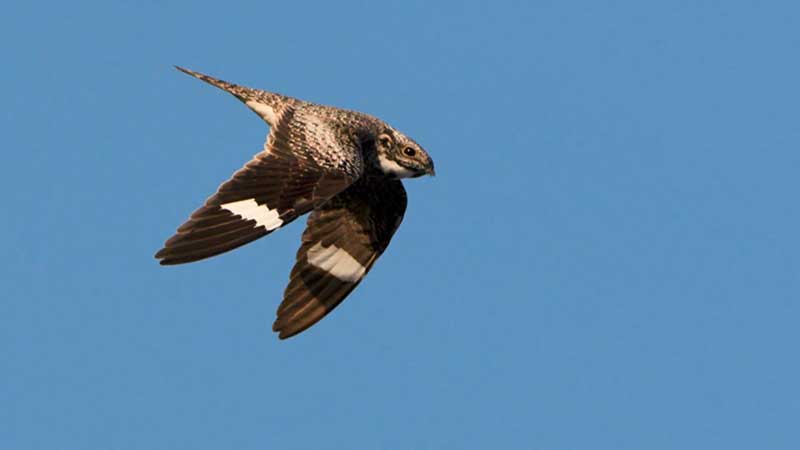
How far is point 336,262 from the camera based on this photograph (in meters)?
18.0

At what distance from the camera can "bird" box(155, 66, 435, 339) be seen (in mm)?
14703

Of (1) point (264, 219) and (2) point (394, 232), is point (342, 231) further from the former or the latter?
(1) point (264, 219)

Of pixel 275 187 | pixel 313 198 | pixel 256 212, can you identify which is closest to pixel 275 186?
pixel 275 187

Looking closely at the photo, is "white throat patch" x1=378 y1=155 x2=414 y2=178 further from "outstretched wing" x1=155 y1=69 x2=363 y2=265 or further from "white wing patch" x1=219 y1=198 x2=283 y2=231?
"white wing patch" x1=219 y1=198 x2=283 y2=231

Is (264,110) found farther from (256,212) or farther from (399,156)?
(256,212)

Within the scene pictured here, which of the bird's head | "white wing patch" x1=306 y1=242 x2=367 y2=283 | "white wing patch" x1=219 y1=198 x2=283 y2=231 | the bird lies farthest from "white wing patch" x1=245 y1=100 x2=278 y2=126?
"white wing patch" x1=219 y1=198 x2=283 y2=231

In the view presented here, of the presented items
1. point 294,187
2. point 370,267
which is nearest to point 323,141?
point 294,187

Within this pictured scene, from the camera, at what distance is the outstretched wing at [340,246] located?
57.8 ft

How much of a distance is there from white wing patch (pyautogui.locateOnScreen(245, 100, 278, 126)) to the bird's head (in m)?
1.34

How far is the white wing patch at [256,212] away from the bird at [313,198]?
12 millimetres

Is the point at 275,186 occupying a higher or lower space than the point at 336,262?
lower

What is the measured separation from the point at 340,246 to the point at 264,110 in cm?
199

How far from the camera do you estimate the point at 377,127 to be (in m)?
17.9

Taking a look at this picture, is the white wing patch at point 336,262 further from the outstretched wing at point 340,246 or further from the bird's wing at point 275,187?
the bird's wing at point 275,187
